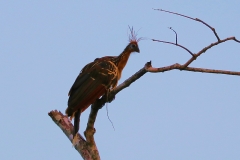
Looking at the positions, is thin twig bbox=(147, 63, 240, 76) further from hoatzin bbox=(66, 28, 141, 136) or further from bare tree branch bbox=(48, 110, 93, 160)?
bare tree branch bbox=(48, 110, 93, 160)

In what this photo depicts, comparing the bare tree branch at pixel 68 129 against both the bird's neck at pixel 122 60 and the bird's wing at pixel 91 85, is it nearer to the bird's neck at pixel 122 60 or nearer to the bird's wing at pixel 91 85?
the bird's wing at pixel 91 85

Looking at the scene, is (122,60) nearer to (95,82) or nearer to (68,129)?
(95,82)

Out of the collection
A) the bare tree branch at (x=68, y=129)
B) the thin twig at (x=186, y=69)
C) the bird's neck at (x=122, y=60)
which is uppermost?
the bird's neck at (x=122, y=60)

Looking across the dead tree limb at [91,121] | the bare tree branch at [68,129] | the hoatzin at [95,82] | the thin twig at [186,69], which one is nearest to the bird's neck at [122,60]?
the hoatzin at [95,82]

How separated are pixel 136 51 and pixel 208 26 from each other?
5.99 ft

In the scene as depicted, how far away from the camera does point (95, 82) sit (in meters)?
5.39

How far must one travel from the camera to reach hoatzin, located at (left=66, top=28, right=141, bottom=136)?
528cm

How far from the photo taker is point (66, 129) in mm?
5512

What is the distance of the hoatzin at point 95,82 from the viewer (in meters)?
5.28

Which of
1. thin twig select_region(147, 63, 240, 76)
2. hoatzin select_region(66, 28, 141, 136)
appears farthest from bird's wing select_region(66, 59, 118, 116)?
thin twig select_region(147, 63, 240, 76)

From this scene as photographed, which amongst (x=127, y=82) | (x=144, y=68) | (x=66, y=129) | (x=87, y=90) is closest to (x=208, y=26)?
(x=144, y=68)

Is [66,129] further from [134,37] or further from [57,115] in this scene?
[134,37]

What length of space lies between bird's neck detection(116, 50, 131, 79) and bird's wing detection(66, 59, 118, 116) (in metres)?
0.09

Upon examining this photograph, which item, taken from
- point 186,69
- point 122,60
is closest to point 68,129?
point 122,60
